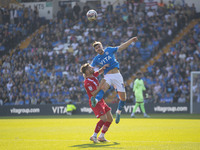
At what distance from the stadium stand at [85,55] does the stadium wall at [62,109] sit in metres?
0.57

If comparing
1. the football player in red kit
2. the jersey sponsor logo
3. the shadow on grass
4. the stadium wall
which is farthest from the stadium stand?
the shadow on grass

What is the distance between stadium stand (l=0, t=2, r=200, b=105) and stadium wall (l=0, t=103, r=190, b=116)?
573mm

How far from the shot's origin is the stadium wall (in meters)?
25.6

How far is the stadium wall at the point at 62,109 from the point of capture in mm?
25641

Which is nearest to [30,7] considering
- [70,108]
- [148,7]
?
[148,7]

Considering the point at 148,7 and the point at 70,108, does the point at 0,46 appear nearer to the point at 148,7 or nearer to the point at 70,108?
the point at 70,108

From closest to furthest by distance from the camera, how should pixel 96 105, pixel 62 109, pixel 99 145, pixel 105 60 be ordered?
pixel 99 145 → pixel 96 105 → pixel 105 60 → pixel 62 109

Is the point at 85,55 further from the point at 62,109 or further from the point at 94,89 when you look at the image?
the point at 94,89

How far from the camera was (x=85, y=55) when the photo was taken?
1201 inches

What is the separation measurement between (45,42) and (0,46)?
14.5 ft

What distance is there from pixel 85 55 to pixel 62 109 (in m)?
5.36

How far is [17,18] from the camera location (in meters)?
36.4

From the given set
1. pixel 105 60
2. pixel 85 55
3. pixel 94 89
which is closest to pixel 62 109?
pixel 85 55

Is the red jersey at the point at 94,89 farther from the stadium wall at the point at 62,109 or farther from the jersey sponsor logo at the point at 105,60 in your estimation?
the stadium wall at the point at 62,109
